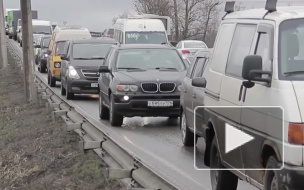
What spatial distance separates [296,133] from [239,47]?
188 centimetres

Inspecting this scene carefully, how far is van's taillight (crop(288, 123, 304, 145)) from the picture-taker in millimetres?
5730

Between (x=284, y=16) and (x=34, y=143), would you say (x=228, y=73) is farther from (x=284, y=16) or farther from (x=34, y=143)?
(x=34, y=143)

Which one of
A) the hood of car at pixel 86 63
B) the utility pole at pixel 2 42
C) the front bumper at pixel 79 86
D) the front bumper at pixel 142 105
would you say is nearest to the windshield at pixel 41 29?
the utility pole at pixel 2 42

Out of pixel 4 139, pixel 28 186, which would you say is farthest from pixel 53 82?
pixel 28 186

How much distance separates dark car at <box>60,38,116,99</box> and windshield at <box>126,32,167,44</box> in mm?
9270

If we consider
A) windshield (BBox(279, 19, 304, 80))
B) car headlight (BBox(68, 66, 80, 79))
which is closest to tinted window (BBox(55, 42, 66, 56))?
car headlight (BBox(68, 66, 80, 79))

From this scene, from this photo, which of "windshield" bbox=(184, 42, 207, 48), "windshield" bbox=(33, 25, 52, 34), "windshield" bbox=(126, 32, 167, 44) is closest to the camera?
"windshield" bbox=(126, 32, 167, 44)

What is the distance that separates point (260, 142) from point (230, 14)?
7.64 feet

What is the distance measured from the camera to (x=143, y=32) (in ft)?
109

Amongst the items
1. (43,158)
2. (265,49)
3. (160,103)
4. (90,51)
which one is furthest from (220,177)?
(90,51)

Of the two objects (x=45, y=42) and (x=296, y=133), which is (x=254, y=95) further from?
(x=45, y=42)

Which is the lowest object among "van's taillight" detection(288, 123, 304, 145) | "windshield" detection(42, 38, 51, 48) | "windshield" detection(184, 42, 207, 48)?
"windshield" detection(184, 42, 207, 48)

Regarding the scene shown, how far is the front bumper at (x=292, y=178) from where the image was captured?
5715 mm
